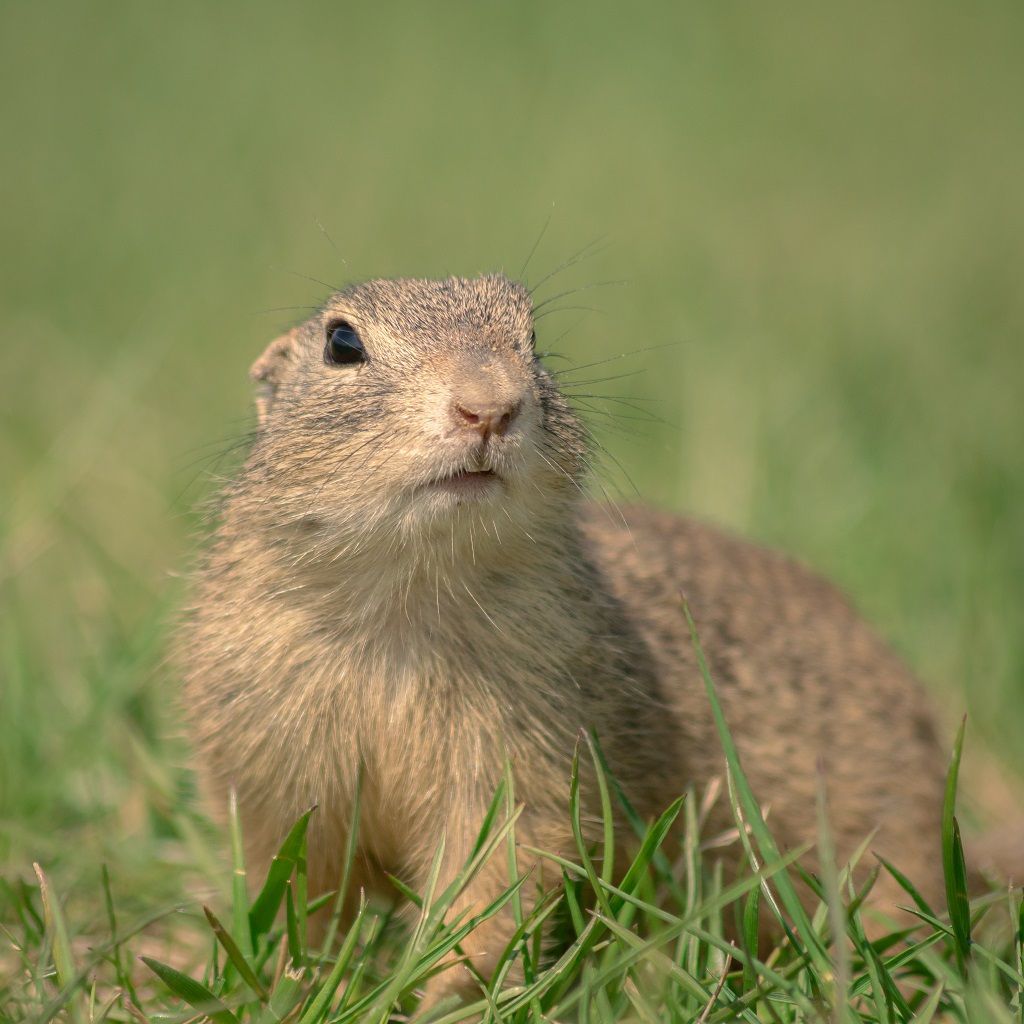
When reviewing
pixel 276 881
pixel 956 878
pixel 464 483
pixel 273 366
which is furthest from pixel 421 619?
pixel 956 878

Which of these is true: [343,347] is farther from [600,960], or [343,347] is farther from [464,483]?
[600,960]

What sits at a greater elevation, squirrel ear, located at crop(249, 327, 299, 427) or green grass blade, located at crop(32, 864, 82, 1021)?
squirrel ear, located at crop(249, 327, 299, 427)

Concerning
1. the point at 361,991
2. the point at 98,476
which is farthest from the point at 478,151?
the point at 361,991

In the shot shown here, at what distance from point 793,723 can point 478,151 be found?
1030 cm

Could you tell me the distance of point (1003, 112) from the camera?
1476cm

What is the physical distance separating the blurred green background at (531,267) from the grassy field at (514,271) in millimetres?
31

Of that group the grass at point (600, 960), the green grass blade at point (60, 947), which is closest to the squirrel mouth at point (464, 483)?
the grass at point (600, 960)

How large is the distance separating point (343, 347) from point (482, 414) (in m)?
0.94

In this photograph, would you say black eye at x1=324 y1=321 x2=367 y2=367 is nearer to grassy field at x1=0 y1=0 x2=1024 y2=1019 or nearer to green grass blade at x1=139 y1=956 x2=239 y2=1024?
grassy field at x1=0 y1=0 x2=1024 y2=1019

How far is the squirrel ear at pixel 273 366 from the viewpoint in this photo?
4.59m

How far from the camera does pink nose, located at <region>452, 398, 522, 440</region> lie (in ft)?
11.0

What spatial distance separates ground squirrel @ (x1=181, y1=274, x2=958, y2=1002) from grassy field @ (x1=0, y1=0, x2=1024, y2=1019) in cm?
61

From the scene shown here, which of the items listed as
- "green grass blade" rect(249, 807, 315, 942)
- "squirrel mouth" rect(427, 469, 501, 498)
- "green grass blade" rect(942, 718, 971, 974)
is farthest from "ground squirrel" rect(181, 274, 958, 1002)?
"green grass blade" rect(942, 718, 971, 974)

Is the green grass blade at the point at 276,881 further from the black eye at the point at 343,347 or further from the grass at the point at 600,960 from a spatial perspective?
the black eye at the point at 343,347
